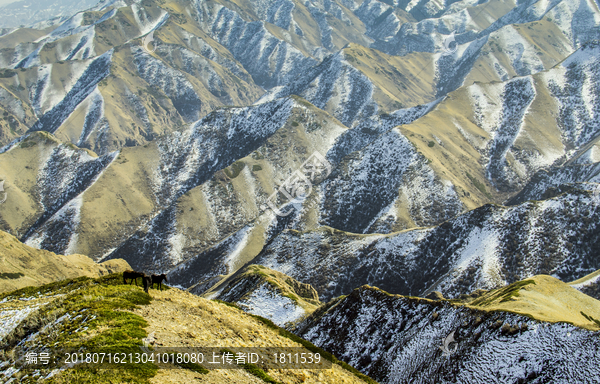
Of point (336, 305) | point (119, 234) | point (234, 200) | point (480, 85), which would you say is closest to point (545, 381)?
point (336, 305)

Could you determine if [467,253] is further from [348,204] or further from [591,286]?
[348,204]

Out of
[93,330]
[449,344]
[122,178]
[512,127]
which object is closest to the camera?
[93,330]

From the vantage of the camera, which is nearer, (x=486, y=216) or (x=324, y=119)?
(x=486, y=216)

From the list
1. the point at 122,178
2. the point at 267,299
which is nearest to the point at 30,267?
the point at 267,299

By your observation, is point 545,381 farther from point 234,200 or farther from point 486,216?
point 234,200

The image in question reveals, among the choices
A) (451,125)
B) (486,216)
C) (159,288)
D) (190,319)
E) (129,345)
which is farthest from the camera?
(451,125)
